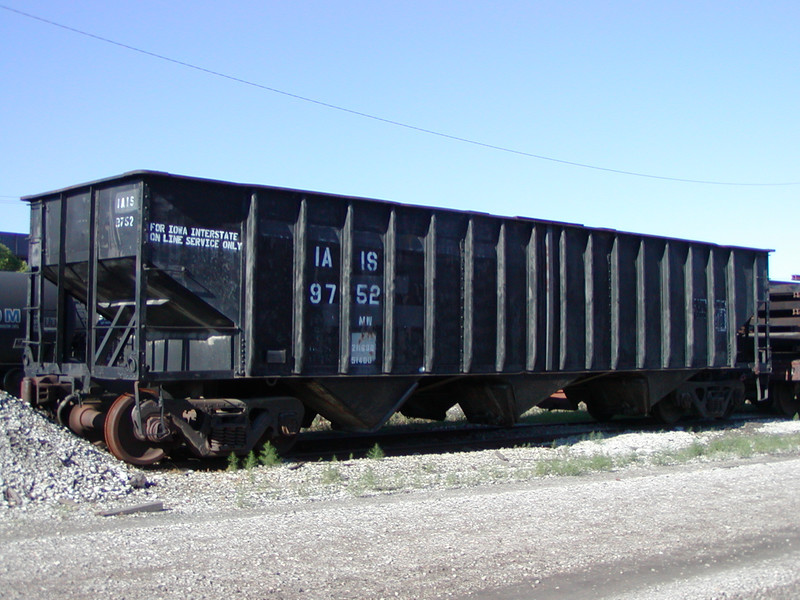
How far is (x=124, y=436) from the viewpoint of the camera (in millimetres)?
9703

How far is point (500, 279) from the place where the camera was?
12.8 m

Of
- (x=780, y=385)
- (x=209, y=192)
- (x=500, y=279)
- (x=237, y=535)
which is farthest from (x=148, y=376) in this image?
(x=780, y=385)

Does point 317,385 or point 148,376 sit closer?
point 148,376

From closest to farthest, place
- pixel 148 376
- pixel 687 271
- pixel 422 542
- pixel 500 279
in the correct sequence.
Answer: pixel 422 542, pixel 148 376, pixel 500 279, pixel 687 271

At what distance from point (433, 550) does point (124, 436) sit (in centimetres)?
501

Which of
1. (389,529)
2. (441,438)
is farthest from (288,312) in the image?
(441,438)

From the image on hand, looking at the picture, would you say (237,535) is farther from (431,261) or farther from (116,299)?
(431,261)

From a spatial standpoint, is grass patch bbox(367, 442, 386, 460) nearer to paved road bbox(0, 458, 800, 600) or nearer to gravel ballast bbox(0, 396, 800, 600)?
gravel ballast bbox(0, 396, 800, 600)

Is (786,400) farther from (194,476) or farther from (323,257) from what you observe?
(194,476)

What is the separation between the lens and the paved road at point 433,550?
5254mm

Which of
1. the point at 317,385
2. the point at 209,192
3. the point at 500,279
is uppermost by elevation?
the point at 209,192

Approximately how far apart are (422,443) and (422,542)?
6.79 metres

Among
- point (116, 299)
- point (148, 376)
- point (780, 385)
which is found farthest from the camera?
point (780, 385)

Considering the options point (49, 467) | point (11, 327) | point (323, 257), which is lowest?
point (49, 467)
